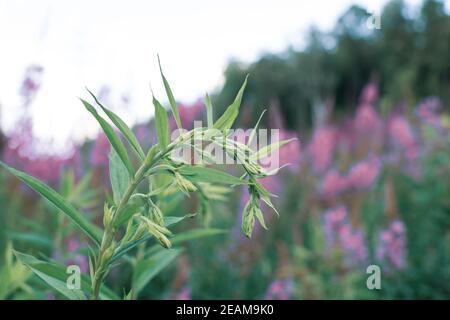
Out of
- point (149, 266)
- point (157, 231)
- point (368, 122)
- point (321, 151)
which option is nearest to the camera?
point (157, 231)

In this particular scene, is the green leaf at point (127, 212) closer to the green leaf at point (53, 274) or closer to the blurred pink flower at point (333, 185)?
the green leaf at point (53, 274)

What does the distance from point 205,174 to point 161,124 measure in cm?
8

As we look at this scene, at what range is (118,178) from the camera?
77cm

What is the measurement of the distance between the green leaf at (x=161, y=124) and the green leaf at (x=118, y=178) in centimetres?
10

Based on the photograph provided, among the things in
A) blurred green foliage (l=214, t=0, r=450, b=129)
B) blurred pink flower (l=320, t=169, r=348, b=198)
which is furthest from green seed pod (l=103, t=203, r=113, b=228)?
blurred green foliage (l=214, t=0, r=450, b=129)

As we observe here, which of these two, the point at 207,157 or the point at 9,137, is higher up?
the point at 9,137

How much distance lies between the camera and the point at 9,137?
7.85 feet

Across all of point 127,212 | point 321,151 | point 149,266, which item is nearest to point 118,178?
point 127,212

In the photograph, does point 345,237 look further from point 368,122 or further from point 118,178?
point 368,122

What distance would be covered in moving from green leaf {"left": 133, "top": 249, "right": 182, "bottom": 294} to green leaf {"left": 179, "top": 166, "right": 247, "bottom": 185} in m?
0.31

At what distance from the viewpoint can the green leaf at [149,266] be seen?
0.98m
